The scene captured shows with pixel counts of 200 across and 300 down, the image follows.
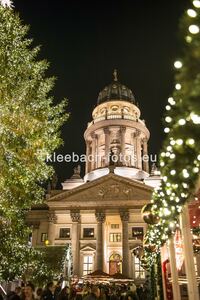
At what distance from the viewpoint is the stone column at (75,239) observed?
4631 cm

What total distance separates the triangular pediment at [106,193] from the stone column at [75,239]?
1557 millimetres

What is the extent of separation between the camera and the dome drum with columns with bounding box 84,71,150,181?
65250 mm

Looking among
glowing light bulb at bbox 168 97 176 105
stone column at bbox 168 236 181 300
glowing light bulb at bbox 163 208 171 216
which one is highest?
glowing light bulb at bbox 168 97 176 105

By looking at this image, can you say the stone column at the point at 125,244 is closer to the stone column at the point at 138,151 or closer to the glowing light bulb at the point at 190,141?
the stone column at the point at 138,151

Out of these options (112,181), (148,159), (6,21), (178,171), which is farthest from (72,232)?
(178,171)

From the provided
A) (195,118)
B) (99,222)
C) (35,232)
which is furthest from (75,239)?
(195,118)

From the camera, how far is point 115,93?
76.2 m

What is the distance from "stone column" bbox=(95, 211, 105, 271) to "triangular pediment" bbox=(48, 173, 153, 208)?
1778 mm

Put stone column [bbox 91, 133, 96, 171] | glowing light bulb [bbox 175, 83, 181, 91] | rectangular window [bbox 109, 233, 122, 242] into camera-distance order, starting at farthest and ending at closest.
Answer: stone column [bbox 91, 133, 96, 171]
rectangular window [bbox 109, 233, 122, 242]
glowing light bulb [bbox 175, 83, 181, 91]

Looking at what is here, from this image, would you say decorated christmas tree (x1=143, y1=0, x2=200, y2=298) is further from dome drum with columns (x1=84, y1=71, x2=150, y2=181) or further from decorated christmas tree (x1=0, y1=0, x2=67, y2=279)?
dome drum with columns (x1=84, y1=71, x2=150, y2=181)

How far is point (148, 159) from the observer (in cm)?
6894

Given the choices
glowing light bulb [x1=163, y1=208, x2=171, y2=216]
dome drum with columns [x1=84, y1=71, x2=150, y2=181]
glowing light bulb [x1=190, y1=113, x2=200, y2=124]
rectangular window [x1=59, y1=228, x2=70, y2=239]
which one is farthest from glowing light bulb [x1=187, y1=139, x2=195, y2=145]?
dome drum with columns [x1=84, y1=71, x2=150, y2=181]

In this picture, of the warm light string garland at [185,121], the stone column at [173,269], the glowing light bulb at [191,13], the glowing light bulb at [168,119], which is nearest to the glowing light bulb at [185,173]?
the warm light string garland at [185,121]

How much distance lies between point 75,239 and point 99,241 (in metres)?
3.50
